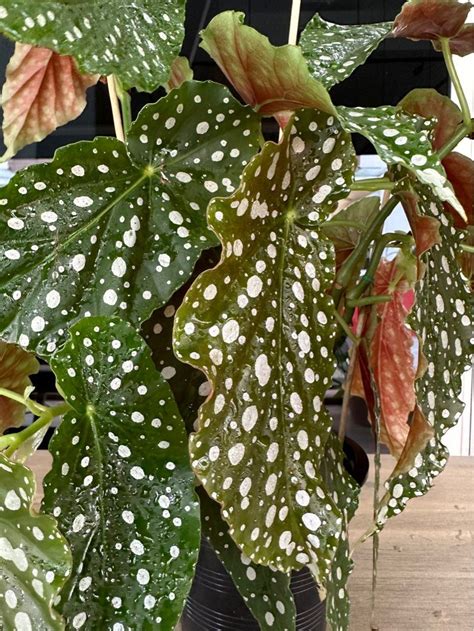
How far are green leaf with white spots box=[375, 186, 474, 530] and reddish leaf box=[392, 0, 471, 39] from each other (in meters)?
0.12

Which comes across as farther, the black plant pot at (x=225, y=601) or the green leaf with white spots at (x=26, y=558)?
the black plant pot at (x=225, y=601)

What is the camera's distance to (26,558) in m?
0.35

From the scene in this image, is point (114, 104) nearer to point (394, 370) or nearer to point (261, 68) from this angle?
point (261, 68)

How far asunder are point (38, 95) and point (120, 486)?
A: 0.34 meters

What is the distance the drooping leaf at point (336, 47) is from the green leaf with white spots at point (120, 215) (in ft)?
0.21

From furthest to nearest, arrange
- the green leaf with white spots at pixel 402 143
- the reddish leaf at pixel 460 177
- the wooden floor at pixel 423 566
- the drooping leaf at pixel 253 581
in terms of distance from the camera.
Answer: the wooden floor at pixel 423 566 < the reddish leaf at pixel 460 177 < the drooping leaf at pixel 253 581 < the green leaf with white spots at pixel 402 143

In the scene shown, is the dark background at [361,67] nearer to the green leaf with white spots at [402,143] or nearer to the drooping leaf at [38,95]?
the drooping leaf at [38,95]

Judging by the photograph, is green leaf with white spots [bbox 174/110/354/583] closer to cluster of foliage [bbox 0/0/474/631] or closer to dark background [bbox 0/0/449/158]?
cluster of foliage [bbox 0/0/474/631]

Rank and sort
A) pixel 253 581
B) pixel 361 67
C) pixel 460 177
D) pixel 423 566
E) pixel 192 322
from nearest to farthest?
pixel 192 322 → pixel 253 581 → pixel 460 177 → pixel 423 566 → pixel 361 67

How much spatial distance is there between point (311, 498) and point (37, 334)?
18 centimetres

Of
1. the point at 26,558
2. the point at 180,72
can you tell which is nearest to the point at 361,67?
the point at 180,72

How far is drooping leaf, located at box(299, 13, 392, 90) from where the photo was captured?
454 mm

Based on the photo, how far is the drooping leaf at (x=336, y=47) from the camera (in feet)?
1.49

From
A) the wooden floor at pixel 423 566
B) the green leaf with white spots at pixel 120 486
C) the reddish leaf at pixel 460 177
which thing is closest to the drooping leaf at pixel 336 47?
the reddish leaf at pixel 460 177
